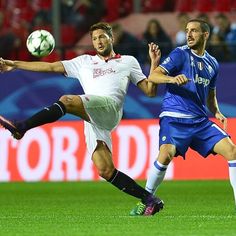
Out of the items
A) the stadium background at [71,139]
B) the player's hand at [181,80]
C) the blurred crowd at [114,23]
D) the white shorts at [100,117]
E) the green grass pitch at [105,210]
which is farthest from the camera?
the blurred crowd at [114,23]

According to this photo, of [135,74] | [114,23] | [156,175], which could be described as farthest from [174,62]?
[114,23]

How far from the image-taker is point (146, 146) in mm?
17672

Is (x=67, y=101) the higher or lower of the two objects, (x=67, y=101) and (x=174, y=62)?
the lower

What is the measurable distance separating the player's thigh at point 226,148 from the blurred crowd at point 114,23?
757cm

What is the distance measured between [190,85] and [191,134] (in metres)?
0.52

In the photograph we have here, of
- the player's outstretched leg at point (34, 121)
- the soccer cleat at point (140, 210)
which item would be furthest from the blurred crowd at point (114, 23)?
the player's outstretched leg at point (34, 121)

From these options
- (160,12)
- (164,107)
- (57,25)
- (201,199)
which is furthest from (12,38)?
(164,107)

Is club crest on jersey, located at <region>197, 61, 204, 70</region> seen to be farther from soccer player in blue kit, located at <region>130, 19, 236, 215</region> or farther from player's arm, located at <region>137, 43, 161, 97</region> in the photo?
player's arm, located at <region>137, 43, 161, 97</region>

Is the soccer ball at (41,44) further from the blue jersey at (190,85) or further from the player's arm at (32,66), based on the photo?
the blue jersey at (190,85)

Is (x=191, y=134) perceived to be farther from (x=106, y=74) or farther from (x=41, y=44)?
(x=41, y=44)

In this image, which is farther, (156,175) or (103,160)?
(156,175)

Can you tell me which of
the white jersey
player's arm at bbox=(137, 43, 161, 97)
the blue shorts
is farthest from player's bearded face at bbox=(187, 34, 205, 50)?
the blue shorts

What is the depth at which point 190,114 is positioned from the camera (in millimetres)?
11094

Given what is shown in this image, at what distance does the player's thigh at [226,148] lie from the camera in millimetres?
10844
